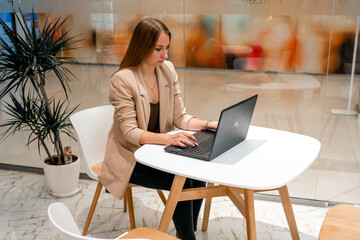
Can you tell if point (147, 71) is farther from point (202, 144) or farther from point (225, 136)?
point (225, 136)

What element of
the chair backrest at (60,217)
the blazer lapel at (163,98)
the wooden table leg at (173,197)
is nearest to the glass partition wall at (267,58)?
the blazer lapel at (163,98)

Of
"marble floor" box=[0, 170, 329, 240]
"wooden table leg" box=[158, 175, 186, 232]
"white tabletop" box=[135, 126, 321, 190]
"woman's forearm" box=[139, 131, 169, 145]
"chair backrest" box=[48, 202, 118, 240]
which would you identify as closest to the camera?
"chair backrest" box=[48, 202, 118, 240]

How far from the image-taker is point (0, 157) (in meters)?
4.12

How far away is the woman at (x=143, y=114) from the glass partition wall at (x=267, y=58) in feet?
2.61

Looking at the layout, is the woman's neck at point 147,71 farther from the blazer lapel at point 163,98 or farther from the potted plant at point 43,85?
the potted plant at point 43,85

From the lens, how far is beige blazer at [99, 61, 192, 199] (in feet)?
7.62

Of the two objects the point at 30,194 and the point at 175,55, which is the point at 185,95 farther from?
the point at 30,194

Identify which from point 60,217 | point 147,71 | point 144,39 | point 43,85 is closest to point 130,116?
point 147,71

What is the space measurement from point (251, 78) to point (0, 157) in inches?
104

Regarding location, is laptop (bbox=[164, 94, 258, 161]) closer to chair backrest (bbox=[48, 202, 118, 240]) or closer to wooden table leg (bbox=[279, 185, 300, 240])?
wooden table leg (bbox=[279, 185, 300, 240])

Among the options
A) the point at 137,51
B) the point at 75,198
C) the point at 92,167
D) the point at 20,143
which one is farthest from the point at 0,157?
the point at 137,51

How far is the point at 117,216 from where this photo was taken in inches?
122

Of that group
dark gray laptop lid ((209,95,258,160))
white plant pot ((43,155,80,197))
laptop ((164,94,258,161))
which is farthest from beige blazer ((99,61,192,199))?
white plant pot ((43,155,80,197))

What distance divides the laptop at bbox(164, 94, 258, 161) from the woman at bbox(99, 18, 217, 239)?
235 millimetres
